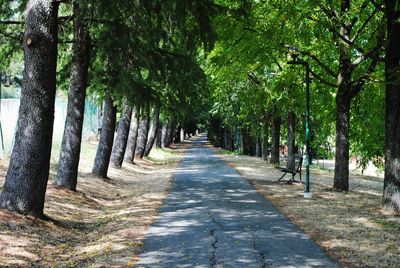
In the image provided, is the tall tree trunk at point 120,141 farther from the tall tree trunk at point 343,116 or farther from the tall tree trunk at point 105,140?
the tall tree trunk at point 343,116

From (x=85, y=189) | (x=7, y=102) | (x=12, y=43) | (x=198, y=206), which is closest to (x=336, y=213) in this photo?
(x=198, y=206)

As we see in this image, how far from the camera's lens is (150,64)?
12633 mm

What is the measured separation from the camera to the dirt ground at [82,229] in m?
7.16

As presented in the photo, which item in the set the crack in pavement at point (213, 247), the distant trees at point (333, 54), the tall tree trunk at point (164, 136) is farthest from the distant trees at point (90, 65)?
the tall tree trunk at point (164, 136)

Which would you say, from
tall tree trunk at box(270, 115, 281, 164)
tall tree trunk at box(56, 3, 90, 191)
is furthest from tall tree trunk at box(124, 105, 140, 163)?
tall tree trunk at box(56, 3, 90, 191)

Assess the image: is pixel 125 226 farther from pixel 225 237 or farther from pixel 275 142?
pixel 275 142

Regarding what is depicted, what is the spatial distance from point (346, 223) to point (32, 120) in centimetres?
660

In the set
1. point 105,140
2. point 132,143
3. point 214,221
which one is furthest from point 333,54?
point 132,143

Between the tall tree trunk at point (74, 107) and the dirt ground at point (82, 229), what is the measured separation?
0.56 metres

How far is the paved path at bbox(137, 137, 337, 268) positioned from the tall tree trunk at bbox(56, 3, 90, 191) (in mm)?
2861

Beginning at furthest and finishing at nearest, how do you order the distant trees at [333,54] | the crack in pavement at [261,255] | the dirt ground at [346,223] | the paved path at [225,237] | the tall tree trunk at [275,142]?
the tall tree trunk at [275,142], the distant trees at [333,54], the dirt ground at [346,223], the paved path at [225,237], the crack in pavement at [261,255]

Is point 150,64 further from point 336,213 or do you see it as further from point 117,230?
point 336,213

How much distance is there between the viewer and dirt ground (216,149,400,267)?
296 inches

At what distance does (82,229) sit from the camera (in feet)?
32.0
